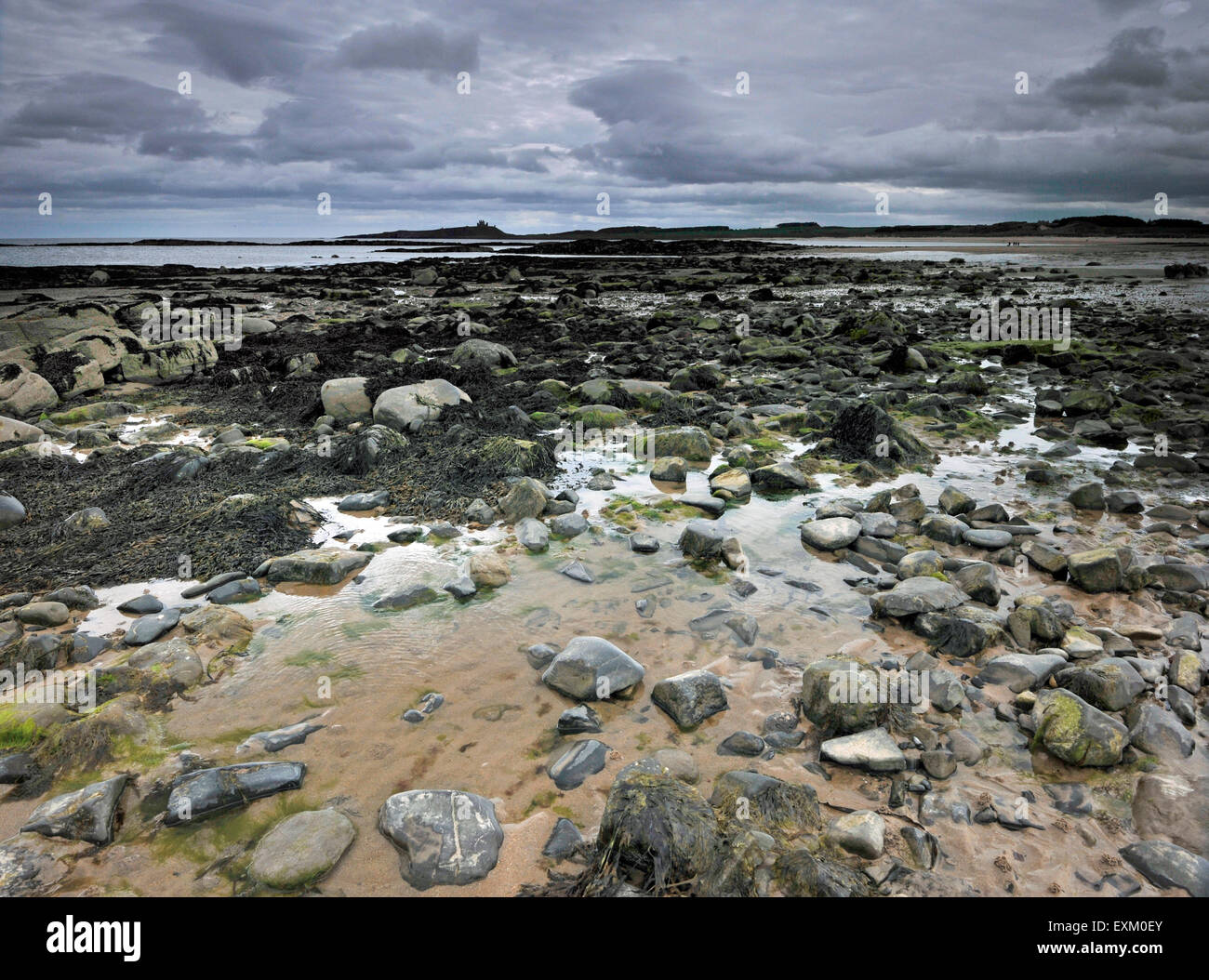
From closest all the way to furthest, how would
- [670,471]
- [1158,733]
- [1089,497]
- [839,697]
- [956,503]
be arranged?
[1158,733]
[839,697]
[956,503]
[1089,497]
[670,471]

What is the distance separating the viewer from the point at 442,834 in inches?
112

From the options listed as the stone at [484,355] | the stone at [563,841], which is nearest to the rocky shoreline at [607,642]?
the stone at [563,841]

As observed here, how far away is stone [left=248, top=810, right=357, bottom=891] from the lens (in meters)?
2.70

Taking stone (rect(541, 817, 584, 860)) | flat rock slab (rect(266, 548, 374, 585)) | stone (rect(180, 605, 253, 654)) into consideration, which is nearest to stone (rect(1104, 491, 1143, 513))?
stone (rect(541, 817, 584, 860))

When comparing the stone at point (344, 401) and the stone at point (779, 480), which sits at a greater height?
the stone at point (344, 401)

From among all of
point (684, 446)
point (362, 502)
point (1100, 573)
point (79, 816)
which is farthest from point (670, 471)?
point (79, 816)

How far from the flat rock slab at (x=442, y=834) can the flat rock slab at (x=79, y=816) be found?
1237mm

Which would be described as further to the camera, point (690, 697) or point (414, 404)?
point (414, 404)

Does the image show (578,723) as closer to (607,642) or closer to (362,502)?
(607,642)

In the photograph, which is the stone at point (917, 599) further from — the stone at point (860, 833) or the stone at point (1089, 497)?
the stone at point (1089, 497)

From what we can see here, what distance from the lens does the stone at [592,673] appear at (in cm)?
386

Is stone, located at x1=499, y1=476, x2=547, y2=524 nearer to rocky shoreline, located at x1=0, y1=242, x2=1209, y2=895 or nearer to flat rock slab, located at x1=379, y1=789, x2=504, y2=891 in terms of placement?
rocky shoreline, located at x1=0, y1=242, x2=1209, y2=895

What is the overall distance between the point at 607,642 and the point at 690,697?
71 cm

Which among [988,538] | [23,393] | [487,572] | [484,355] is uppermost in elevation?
[484,355]
